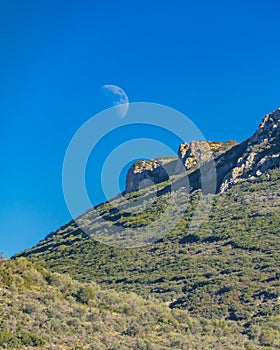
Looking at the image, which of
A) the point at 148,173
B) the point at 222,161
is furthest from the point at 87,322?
the point at 148,173

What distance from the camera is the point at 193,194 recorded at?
11888 centimetres

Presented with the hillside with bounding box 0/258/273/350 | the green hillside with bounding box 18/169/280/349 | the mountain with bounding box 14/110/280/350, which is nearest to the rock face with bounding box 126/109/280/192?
the mountain with bounding box 14/110/280/350

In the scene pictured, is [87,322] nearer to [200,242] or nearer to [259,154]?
[200,242]

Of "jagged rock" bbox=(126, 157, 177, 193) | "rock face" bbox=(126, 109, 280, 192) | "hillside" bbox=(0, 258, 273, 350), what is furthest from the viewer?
"jagged rock" bbox=(126, 157, 177, 193)

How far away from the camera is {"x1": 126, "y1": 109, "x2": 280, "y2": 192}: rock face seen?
117m

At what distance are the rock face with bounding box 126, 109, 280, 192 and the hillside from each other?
54.5 metres

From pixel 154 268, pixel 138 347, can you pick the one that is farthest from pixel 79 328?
pixel 154 268

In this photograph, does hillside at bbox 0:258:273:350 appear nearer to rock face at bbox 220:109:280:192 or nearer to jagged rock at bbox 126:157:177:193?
rock face at bbox 220:109:280:192

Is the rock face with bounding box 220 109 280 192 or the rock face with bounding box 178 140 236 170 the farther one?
the rock face with bounding box 178 140 236 170

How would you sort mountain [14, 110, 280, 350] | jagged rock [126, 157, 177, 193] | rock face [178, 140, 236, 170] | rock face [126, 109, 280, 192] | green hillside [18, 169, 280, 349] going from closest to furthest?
green hillside [18, 169, 280, 349] < mountain [14, 110, 280, 350] < rock face [126, 109, 280, 192] < rock face [178, 140, 236, 170] < jagged rock [126, 157, 177, 193]

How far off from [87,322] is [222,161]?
7725 cm

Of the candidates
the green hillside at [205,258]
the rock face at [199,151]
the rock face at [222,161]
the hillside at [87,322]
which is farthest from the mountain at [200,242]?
the hillside at [87,322]

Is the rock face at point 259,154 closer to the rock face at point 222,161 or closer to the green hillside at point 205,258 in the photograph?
the rock face at point 222,161

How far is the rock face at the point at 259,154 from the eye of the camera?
116 m
